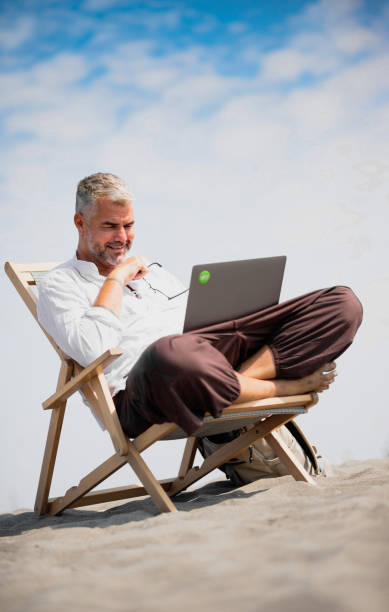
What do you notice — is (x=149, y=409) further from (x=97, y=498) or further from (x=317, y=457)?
(x=317, y=457)

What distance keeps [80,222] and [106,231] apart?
0.56ft

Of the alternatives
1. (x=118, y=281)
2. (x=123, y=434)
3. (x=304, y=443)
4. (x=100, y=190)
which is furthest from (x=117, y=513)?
(x=100, y=190)

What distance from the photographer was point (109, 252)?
9.62 ft

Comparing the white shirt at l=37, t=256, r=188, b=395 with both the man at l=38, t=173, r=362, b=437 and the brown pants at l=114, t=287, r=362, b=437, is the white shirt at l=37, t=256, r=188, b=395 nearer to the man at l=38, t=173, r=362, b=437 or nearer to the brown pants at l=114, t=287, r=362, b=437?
the man at l=38, t=173, r=362, b=437

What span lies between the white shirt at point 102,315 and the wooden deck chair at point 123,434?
12 cm

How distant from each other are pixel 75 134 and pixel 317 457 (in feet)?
22.1

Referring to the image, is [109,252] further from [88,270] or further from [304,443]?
[304,443]

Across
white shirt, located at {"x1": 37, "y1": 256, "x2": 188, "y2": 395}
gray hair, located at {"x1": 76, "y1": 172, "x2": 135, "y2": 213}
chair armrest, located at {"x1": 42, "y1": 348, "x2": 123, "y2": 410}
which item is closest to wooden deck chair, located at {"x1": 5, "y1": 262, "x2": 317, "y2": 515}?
chair armrest, located at {"x1": 42, "y1": 348, "x2": 123, "y2": 410}

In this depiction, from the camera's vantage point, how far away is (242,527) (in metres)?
1.75

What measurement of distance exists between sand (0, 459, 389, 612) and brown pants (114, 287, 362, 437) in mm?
377

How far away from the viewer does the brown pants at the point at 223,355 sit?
216 centimetres

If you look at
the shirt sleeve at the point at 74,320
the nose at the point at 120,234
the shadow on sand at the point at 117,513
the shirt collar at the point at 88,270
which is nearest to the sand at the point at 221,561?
the shadow on sand at the point at 117,513

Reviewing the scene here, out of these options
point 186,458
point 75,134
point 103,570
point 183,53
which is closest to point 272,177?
point 183,53

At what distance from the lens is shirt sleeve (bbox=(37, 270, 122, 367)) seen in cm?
247
